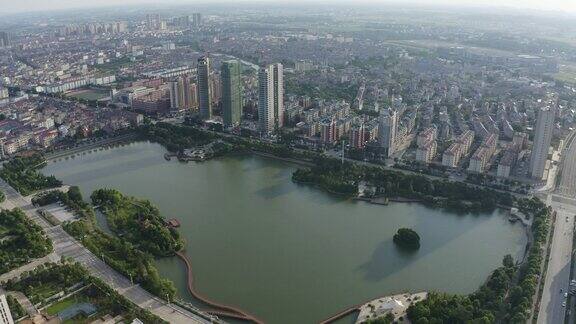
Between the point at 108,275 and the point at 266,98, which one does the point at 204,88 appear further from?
the point at 108,275

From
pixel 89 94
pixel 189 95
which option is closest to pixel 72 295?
pixel 189 95

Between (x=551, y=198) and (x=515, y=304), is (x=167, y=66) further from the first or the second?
(x=515, y=304)

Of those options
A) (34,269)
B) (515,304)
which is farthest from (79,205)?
(515,304)

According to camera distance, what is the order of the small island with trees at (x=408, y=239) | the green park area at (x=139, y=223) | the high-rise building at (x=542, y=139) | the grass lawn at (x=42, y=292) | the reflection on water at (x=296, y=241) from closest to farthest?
the grass lawn at (x=42, y=292) < the reflection on water at (x=296, y=241) < the green park area at (x=139, y=223) < the small island with trees at (x=408, y=239) < the high-rise building at (x=542, y=139)

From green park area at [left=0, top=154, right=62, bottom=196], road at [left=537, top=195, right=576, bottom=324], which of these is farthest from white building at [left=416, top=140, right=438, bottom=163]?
green park area at [left=0, top=154, right=62, bottom=196]

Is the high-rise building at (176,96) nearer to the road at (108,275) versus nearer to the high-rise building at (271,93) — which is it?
the high-rise building at (271,93)

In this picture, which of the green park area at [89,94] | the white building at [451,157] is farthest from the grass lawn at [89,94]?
the white building at [451,157]
